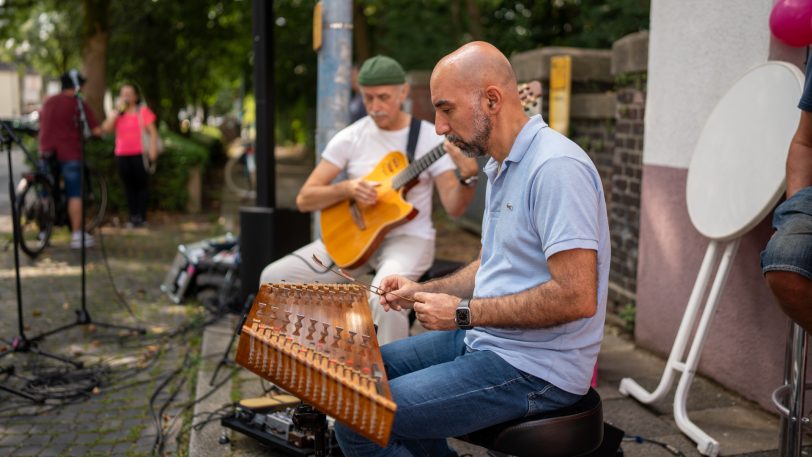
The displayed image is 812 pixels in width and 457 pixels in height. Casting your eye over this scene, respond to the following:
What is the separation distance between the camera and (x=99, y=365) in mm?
5035

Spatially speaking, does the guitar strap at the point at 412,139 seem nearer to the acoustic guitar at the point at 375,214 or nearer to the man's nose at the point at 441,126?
the acoustic guitar at the point at 375,214

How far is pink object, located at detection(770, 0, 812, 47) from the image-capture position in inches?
135

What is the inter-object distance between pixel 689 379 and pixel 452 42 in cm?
1129

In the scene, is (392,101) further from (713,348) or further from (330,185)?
(713,348)

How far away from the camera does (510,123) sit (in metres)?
2.38

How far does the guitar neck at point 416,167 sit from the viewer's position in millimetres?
4035

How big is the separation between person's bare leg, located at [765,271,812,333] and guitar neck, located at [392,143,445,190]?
190 centimetres

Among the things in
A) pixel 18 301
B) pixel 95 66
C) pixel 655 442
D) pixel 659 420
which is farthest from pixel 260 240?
pixel 95 66

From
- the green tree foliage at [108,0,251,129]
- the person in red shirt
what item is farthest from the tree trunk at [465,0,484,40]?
the green tree foliage at [108,0,251,129]

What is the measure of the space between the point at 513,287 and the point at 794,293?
2.72 feet

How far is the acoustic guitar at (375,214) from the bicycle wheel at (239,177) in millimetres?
10327

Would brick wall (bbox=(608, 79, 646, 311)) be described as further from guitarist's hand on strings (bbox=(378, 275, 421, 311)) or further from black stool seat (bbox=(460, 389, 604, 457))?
black stool seat (bbox=(460, 389, 604, 457))

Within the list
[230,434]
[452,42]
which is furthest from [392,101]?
[452,42]

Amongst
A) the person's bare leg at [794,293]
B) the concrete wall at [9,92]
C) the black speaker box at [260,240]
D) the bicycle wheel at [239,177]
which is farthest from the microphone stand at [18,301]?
the concrete wall at [9,92]
